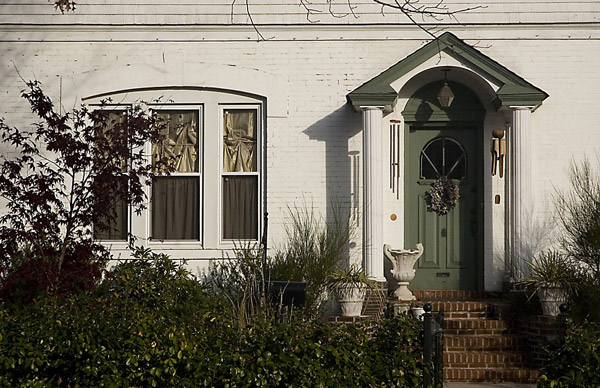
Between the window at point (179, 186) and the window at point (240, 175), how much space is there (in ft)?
1.35

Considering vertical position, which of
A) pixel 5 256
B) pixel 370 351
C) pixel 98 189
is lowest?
pixel 370 351

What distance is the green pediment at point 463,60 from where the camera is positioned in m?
10.7

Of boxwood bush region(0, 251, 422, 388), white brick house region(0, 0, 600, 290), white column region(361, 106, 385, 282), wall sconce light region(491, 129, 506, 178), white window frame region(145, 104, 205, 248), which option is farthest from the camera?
white window frame region(145, 104, 205, 248)

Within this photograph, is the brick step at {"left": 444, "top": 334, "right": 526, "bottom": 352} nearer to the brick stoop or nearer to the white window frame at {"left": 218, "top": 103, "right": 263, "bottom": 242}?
the brick stoop

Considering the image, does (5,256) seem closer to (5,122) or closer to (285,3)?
(5,122)

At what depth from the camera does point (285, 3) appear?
11.7 metres

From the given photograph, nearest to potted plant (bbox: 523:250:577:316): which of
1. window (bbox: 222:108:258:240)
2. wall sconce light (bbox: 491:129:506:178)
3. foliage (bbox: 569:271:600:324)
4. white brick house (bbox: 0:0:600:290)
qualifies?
foliage (bbox: 569:271:600:324)

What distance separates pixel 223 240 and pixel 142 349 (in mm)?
4736

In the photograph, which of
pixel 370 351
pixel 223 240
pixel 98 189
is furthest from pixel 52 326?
pixel 223 240

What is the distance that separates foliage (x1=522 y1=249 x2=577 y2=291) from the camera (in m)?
9.95

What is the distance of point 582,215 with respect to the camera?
10.6 m

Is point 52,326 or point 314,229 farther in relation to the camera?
point 314,229

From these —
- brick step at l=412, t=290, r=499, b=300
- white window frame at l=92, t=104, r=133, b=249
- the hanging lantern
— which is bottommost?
brick step at l=412, t=290, r=499, b=300

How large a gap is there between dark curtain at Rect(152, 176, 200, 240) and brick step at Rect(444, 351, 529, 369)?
4.02 m
